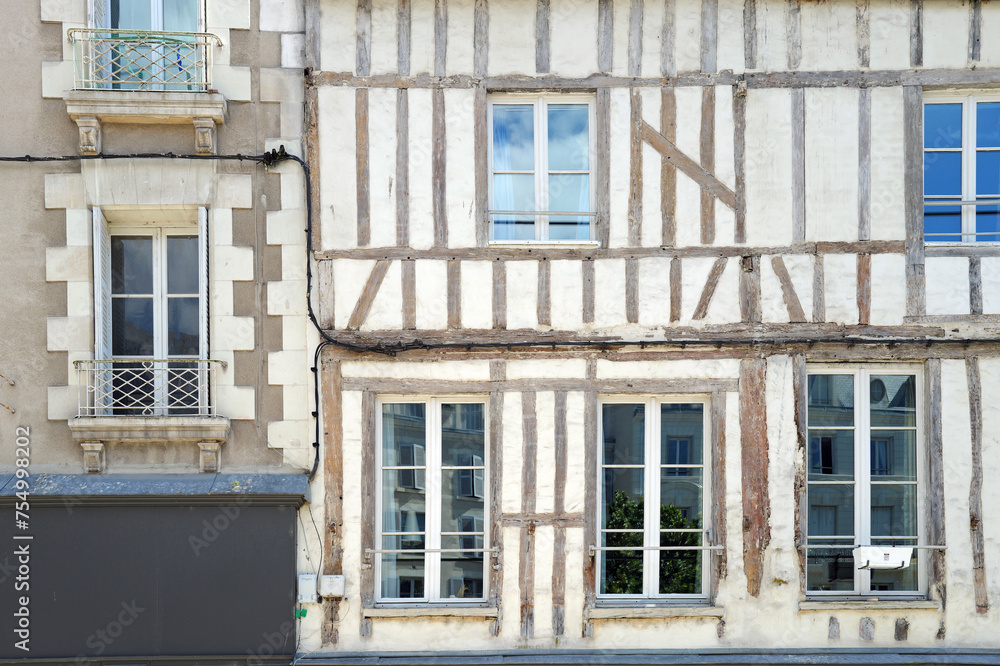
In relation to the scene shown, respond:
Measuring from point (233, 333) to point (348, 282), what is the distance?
2.65 ft

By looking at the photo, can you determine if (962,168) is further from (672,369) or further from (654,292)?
(672,369)

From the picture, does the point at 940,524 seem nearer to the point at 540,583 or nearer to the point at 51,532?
the point at 540,583

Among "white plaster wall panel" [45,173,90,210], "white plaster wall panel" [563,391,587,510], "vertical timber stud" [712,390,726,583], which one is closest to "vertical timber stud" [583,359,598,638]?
"white plaster wall panel" [563,391,587,510]

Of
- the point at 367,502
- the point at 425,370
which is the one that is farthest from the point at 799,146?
the point at 367,502

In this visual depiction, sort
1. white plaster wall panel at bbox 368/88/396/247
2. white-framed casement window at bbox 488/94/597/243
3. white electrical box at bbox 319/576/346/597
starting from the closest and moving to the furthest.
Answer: white electrical box at bbox 319/576/346/597 < white plaster wall panel at bbox 368/88/396/247 < white-framed casement window at bbox 488/94/597/243

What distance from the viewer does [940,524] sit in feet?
17.4

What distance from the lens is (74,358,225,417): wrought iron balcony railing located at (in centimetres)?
520

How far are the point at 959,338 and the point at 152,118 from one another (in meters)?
5.41

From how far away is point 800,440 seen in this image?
537 centimetres

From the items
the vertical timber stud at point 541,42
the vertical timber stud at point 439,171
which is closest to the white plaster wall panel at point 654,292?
the vertical timber stud at point 439,171

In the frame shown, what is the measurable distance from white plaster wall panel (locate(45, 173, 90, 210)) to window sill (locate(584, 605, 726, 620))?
4.20 m

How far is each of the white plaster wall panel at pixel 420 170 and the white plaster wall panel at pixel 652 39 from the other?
145 centimetres

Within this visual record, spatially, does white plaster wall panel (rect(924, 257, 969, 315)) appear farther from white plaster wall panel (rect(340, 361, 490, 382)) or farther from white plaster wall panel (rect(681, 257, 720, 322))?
white plaster wall panel (rect(340, 361, 490, 382))

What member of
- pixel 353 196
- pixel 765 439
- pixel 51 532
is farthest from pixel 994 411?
pixel 51 532
